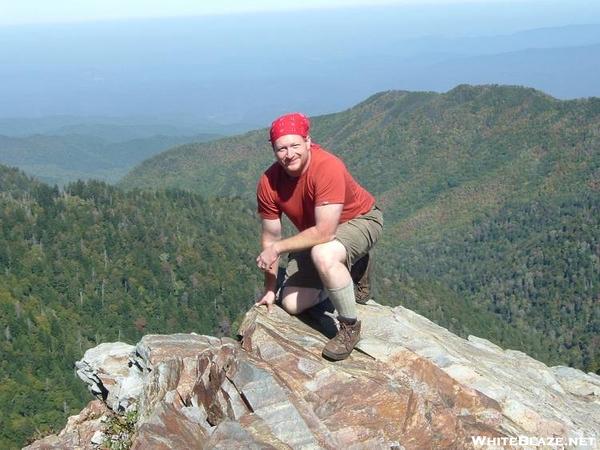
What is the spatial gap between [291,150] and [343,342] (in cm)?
430

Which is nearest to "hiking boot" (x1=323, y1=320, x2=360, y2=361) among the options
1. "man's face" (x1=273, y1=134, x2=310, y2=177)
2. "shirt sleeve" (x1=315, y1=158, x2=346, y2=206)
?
"shirt sleeve" (x1=315, y1=158, x2=346, y2=206)

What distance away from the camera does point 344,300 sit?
1268 cm

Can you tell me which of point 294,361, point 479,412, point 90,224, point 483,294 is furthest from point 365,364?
point 483,294

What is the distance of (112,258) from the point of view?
462 ft

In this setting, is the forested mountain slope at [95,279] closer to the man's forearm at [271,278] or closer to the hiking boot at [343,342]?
the man's forearm at [271,278]

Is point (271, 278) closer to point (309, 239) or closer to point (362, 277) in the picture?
point (309, 239)

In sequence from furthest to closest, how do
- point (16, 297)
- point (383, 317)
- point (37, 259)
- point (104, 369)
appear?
point (37, 259)
point (16, 297)
point (104, 369)
point (383, 317)

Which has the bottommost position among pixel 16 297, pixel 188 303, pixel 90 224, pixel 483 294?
pixel 483 294

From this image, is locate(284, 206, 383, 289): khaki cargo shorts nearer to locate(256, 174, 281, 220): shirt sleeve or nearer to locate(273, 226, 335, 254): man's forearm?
locate(273, 226, 335, 254): man's forearm

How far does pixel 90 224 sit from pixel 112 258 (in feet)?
41.1

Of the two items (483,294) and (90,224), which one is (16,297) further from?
(483,294)

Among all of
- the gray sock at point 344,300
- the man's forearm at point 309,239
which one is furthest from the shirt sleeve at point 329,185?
the gray sock at point 344,300

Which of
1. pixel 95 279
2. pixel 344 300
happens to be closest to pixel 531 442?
pixel 344 300

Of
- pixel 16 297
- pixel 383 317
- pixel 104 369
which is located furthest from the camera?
pixel 16 297
